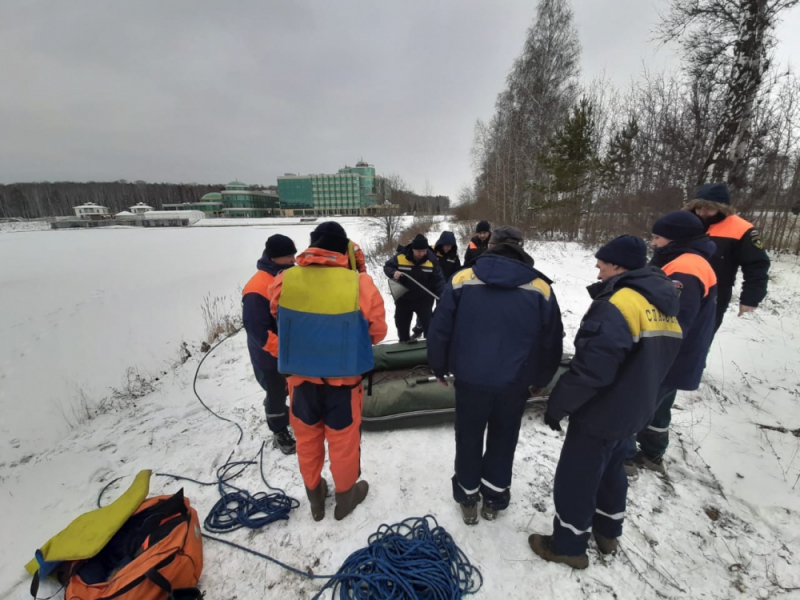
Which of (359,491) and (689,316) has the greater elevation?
(689,316)

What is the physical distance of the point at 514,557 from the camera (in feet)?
5.83

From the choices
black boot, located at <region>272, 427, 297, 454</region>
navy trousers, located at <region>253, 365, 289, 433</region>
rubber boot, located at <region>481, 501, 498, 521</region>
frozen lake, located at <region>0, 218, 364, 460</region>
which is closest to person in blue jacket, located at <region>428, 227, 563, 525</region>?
rubber boot, located at <region>481, 501, 498, 521</region>

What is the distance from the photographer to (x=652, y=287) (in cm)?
133

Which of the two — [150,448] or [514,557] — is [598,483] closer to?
[514,557]

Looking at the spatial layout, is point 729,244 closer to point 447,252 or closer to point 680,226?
point 680,226

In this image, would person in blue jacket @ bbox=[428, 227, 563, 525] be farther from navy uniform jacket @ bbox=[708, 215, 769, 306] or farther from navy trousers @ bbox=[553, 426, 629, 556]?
navy uniform jacket @ bbox=[708, 215, 769, 306]

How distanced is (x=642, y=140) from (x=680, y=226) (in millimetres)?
15257

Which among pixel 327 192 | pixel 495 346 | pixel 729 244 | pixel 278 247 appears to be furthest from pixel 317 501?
pixel 327 192

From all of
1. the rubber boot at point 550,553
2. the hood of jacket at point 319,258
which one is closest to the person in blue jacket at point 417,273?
the hood of jacket at point 319,258

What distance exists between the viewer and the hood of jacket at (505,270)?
5.17 ft

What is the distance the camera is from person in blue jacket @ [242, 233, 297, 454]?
222 centimetres

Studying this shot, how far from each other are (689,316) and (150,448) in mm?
4415

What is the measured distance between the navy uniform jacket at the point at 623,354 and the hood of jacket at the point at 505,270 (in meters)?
0.34

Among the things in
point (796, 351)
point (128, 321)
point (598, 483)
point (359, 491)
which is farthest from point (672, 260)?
point (128, 321)
